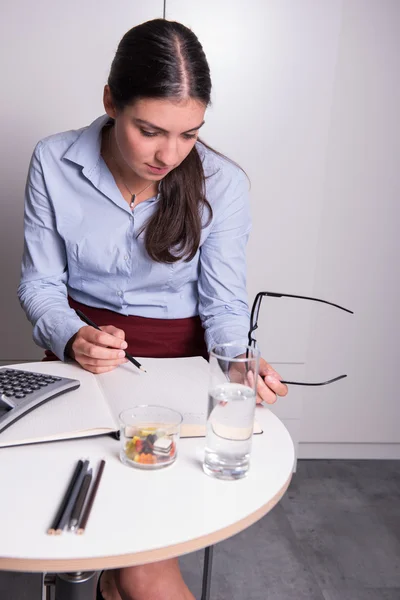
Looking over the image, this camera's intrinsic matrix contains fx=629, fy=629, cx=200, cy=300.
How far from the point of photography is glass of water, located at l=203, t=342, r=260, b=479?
2.74 ft

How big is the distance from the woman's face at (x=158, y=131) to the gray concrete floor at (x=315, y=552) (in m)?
1.09

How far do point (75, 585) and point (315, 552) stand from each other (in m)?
1.17

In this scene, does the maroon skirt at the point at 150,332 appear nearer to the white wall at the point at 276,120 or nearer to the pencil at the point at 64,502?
the pencil at the point at 64,502

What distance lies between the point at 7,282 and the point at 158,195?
2.91 feet

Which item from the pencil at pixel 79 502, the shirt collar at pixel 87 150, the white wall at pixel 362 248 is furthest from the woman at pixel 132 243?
the white wall at pixel 362 248

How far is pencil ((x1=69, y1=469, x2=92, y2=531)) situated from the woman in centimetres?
52

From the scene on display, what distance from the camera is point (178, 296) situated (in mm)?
1532

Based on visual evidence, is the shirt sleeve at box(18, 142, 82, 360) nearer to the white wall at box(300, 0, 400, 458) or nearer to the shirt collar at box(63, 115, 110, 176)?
the shirt collar at box(63, 115, 110, 176)

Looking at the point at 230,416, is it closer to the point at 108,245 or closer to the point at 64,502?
the point at 64,502

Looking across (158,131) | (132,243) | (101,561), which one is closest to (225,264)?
(132,243)

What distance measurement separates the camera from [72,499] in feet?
2.46

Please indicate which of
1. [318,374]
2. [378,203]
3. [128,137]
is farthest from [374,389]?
[128,137]

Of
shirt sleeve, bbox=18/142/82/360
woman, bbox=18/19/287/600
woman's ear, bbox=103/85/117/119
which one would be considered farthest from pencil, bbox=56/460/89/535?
woman's ear, bbox=103/85/117/119

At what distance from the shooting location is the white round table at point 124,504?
68cm
